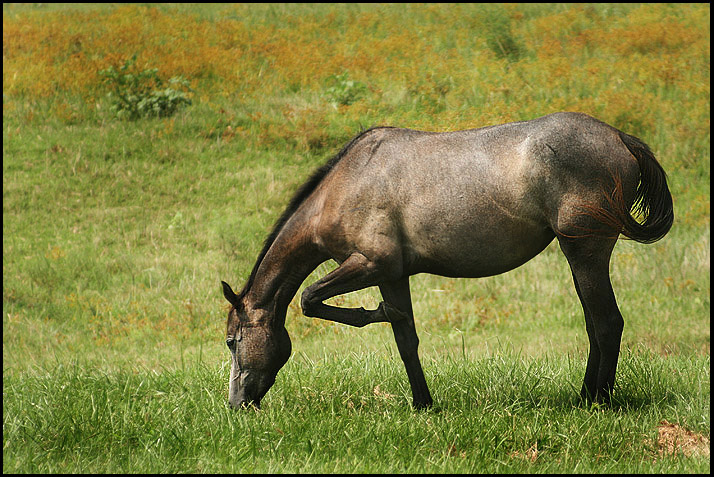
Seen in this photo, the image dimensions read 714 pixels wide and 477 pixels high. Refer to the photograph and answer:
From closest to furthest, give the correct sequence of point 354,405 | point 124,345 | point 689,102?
point 354,405 < point 124,345 < point 689,102

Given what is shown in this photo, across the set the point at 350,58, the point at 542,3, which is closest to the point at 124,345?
the point at 350,58

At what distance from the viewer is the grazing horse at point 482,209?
522cm

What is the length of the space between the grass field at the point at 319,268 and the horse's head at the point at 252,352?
236mm

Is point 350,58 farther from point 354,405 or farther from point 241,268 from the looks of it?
point 354,405

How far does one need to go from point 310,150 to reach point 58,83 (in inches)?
204

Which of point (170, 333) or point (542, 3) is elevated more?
point (542, 3)

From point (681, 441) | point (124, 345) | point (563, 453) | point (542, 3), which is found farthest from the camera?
point (542, 3)

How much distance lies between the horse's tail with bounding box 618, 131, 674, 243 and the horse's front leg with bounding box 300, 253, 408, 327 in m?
1.77

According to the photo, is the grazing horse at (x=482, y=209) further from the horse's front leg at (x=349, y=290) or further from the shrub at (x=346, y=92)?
the shrub at (x=346, y=92)

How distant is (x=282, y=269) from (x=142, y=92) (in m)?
9.13

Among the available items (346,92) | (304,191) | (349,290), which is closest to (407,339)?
(349,290)

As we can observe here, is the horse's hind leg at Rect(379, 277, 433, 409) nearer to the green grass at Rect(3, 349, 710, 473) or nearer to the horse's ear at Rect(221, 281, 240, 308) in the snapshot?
the green grass at Rect(3, 349, 710, 473)

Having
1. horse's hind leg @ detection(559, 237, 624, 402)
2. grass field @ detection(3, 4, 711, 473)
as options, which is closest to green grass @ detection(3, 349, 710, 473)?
grass field @ detection(3, 4, 711, 473)

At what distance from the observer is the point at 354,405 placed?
5996 mm
